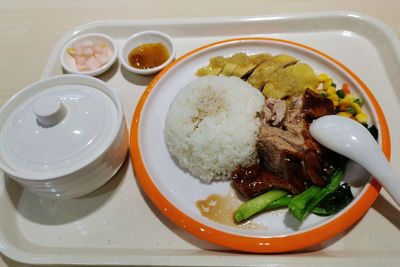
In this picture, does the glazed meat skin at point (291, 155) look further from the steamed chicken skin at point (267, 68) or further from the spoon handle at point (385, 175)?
the steamed chicken skin at point (267, 68)

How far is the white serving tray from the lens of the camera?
4.91 feet

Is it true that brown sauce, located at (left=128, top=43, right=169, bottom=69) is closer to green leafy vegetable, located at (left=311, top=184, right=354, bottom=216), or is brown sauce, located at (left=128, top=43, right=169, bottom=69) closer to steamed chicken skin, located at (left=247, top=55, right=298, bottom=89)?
steamed chicken skin, located at (left=247, top=55, right=298, bottom=89)

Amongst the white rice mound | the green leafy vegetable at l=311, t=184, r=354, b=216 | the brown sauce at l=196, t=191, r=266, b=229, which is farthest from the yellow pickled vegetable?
the brown sauce at l=196, t=191, r=266, b=229

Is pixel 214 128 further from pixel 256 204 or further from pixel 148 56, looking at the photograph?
pixel 148 56

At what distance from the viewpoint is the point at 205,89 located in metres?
2.10

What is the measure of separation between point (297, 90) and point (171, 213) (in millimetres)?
1181

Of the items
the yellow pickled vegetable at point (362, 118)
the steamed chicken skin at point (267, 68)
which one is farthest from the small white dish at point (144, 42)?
the yellow pickled vegetable at point (362, 118)

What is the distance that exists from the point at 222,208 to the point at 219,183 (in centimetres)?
18

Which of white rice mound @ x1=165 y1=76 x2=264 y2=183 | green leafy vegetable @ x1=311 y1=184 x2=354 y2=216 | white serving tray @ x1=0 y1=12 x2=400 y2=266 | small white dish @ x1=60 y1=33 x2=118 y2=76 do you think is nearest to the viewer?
white serving tray @ x1=0 y1=12 x2=400 y2=266

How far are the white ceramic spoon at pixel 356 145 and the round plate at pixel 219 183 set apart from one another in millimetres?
94

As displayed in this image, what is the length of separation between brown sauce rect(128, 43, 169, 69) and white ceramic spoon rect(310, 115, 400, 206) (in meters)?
1.32

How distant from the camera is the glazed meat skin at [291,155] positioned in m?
1.68

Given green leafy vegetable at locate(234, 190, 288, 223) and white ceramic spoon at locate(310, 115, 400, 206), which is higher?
white ceramic spoon at locate(310, 115, 400, 206)

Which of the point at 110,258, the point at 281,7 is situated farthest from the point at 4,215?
the point at 281,7
